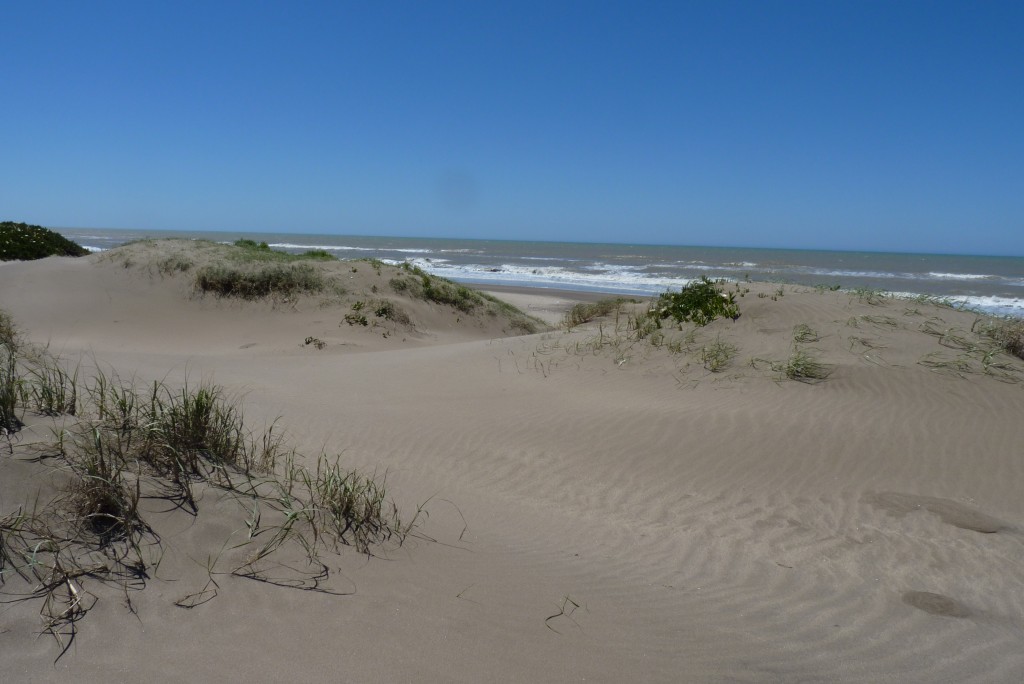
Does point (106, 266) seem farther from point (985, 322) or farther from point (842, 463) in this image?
point (985, 322)

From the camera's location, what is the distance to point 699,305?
398 inches

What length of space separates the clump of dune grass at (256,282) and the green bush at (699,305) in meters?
8.53

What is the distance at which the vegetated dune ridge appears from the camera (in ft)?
9.30

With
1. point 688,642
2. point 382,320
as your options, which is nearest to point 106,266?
point 382,320

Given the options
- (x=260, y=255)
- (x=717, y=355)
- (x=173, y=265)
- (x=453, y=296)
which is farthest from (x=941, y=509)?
(x=173, y=265)

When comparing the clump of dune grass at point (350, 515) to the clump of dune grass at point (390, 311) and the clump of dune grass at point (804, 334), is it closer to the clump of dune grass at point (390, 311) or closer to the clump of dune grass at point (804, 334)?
the clump of dune grass at point (804, 334)

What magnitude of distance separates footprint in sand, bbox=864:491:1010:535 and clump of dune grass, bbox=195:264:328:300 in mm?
12820

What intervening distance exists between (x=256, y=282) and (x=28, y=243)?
10.3 m

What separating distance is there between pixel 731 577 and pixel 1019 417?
14.8 feet

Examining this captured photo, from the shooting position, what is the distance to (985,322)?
9.17m

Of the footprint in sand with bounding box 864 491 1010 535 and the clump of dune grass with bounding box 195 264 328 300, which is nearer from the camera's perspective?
the footprint in sand with bounding box 864 491 1010 535

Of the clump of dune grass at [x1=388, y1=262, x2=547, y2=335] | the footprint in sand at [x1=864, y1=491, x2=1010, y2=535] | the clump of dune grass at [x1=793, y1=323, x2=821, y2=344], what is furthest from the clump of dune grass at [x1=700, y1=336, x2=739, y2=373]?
the clump of dune grass at [x1=388, y1=262, x2=547, y2=335]

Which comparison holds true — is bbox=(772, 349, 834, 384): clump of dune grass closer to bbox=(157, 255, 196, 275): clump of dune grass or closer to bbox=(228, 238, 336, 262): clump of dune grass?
bbox=(228, 238, 336, 262): clump of dune grass

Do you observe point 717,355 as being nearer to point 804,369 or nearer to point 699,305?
point 804,369
